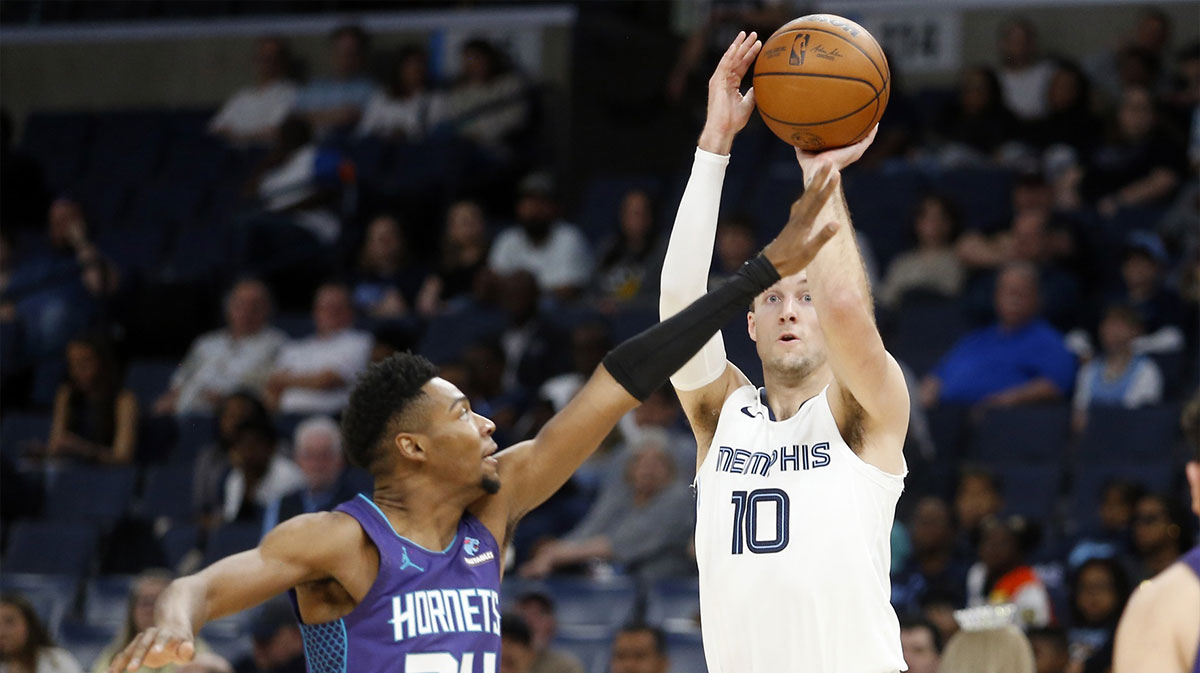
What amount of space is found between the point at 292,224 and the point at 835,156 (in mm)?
7922

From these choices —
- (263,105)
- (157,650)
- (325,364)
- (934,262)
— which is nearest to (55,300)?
(325,364)

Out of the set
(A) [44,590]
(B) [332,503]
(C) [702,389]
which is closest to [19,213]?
(A) [44,590]

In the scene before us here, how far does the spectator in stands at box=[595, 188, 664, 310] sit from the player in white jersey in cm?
582

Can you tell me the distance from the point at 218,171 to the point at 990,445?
702cm

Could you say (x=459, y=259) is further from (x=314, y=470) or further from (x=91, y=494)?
(x=91, y=494)

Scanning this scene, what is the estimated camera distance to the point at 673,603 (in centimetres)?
747

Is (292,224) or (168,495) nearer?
(168,495)

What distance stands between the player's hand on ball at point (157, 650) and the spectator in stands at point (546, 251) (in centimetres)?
704

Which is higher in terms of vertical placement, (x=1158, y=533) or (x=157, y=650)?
(x=157, y=650)

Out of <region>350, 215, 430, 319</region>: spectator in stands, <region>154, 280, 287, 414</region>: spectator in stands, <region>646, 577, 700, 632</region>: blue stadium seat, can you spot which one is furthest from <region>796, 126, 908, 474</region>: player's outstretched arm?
<region>350, 215, 430, 319</region>: spectator in stands

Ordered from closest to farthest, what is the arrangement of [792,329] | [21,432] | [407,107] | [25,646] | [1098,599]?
[792,329] < [1098,599] < [25,646] < [21,432] < [407,107]

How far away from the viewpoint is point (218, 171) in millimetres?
12969

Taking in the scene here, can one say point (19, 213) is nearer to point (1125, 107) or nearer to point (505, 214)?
point (505, 214)

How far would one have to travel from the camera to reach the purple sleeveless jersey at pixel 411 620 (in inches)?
144
